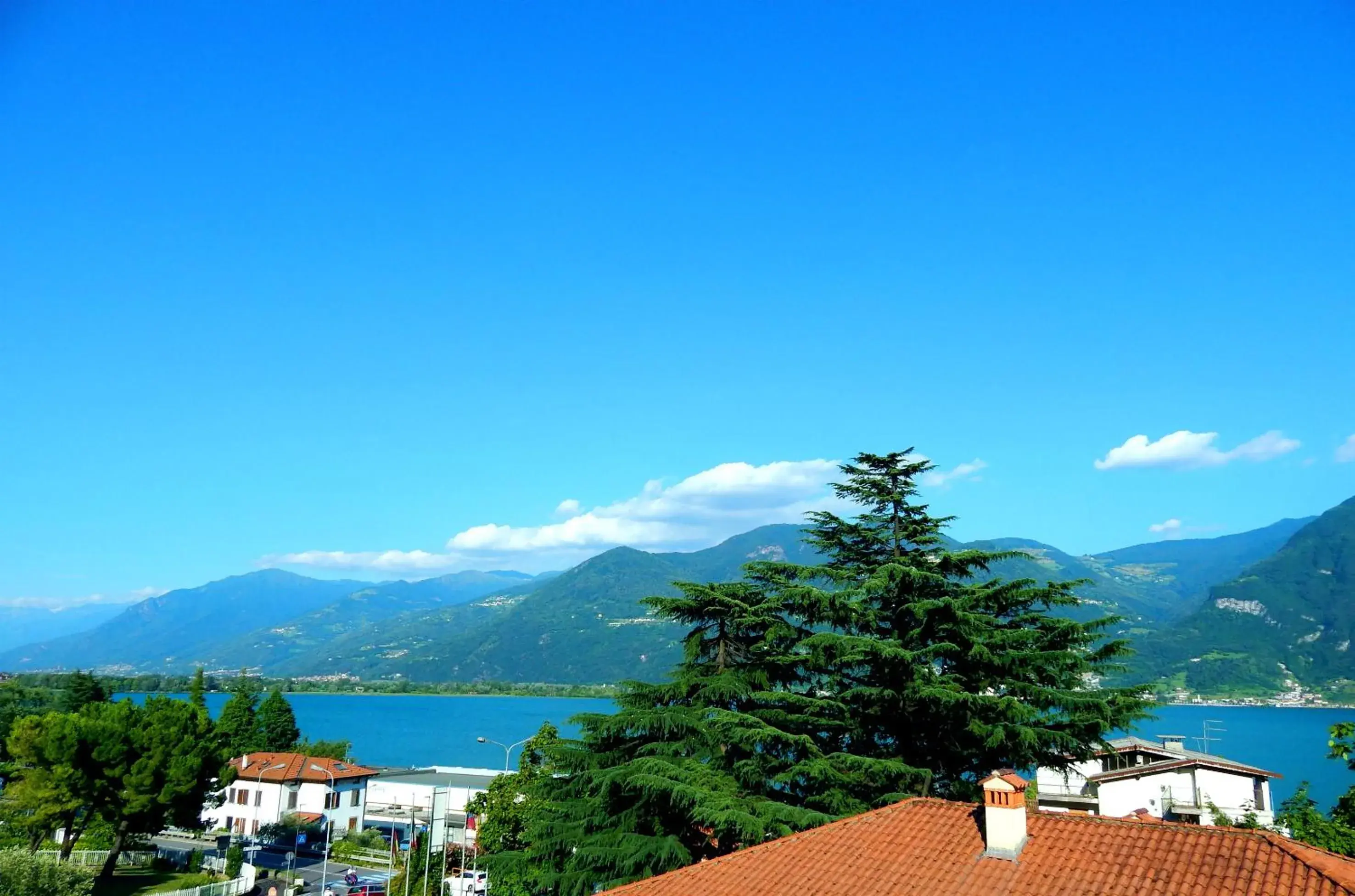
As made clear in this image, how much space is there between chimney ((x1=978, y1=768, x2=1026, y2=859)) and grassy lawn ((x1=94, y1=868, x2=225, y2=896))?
33712 millimetres

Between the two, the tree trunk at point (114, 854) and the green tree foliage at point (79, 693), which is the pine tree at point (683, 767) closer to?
the tree trunk at point (114, 854)

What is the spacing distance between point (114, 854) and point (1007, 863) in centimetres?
3989

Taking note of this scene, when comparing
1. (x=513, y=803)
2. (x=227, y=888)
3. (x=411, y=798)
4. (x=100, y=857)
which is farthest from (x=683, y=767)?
(x=411, y=798)

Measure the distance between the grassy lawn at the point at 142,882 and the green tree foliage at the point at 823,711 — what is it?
2204 centimetres

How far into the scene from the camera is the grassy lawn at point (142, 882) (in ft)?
121

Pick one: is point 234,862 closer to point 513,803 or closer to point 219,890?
point 219,890

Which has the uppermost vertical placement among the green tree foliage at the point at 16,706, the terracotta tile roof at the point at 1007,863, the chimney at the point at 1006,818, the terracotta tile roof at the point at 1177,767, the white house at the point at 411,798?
the chimney at the point at 1006,818

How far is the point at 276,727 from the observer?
8288 cm

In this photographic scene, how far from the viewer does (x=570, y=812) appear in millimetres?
23047

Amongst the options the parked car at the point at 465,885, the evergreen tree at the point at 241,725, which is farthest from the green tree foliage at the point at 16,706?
the parked car at the point at 465,885

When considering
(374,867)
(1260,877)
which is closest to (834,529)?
(1260,877)

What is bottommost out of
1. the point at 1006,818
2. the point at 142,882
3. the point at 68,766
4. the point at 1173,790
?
the point at 142,882

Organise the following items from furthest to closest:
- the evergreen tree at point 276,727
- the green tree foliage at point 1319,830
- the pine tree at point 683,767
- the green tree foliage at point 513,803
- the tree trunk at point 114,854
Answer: the evergreen tree at point 276,727 < the tree trunk at point 114,854 < the green tree foliage at point 513,803 < the green tree foliage at point 1319,830 < the pine tree at point 683,767

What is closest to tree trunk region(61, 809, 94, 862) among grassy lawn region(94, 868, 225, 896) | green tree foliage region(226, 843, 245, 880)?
grassy lawn region(94, 868, 225, 896)
